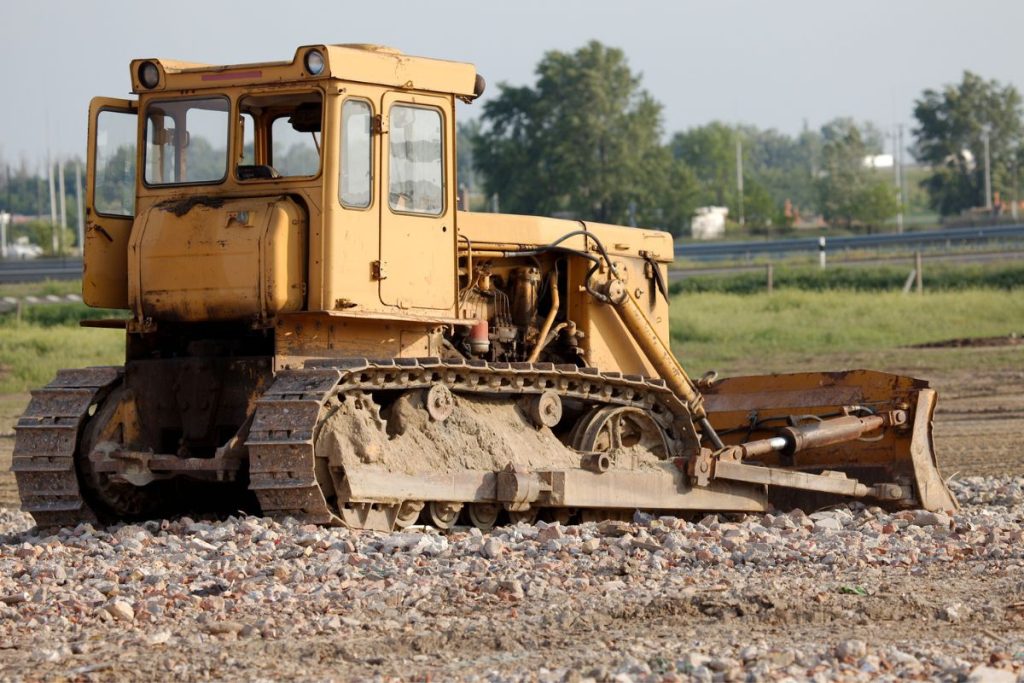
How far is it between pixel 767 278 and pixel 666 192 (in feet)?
119

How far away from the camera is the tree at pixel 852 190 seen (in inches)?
3455

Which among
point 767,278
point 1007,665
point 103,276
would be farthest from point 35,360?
point 1007,665

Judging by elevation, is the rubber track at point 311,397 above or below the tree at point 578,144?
below

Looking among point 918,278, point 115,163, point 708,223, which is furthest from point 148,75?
point 708,223

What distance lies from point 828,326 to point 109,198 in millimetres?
24160

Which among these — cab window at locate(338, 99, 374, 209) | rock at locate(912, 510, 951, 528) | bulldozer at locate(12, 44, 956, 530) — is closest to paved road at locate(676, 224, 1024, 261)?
rock at locate(912, 510, 951, 528)

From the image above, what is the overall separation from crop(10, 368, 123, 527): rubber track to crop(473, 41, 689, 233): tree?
56.3m

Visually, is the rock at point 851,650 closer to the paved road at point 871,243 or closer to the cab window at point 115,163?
the cab window at point 115,163

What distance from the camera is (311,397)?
1084 centimetres

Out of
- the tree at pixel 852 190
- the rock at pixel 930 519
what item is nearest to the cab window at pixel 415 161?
the rock at pixel 930 519

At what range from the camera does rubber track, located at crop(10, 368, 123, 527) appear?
11.9 m

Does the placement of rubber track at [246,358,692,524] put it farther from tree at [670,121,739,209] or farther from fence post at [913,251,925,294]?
tree at [670,121,739,209]

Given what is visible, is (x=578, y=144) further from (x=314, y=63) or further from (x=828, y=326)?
(x=314, y=63)

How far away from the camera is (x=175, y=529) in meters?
11.5
